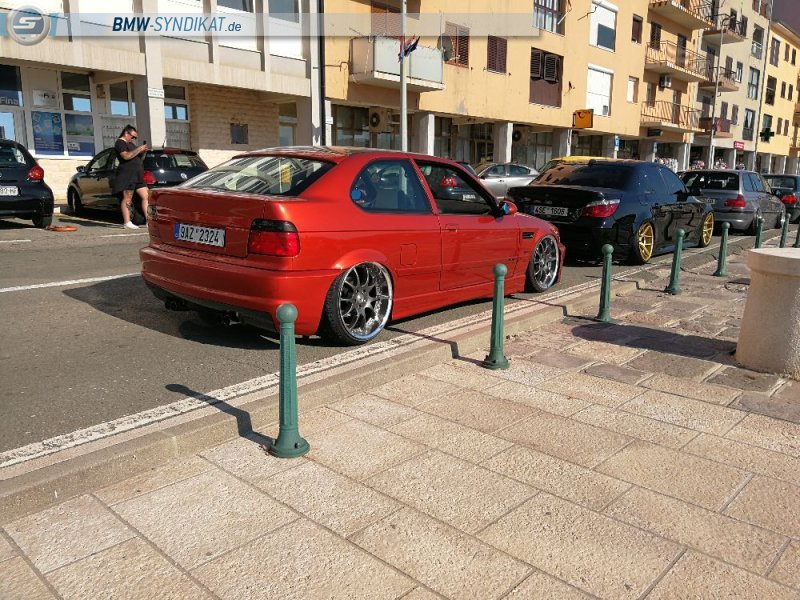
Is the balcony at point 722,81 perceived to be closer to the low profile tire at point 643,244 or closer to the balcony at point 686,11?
the balcony at point 686,11

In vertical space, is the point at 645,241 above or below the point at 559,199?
below

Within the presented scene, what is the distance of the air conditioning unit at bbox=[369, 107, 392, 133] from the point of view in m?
25.1

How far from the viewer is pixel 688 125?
42969 mm

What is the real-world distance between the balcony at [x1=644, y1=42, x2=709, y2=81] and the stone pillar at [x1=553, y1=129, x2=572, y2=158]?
885 cm

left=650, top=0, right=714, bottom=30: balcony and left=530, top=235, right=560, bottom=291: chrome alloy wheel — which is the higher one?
left=650, top=0, right=714, bottom=30: balcony

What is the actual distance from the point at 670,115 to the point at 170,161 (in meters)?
36.7

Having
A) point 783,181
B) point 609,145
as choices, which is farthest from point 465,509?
point 609,145

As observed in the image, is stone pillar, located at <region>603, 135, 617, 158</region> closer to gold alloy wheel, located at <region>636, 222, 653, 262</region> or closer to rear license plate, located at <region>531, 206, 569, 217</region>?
gold alloy wheel, located at <region>636, 222, 653, 262</region>

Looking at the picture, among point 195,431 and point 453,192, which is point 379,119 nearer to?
point 453,192

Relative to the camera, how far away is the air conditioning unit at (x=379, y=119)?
82.5 ft

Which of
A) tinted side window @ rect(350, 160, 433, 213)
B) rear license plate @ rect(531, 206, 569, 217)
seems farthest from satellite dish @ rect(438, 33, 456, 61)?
tinted side window @ rect(350, 160, 433, 213)

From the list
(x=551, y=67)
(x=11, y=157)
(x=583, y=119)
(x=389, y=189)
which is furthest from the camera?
(x=583, y=119)

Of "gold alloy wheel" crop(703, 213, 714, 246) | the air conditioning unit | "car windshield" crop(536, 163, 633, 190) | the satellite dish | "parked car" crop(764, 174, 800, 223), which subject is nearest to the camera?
"car windshield" crop(536, 163, 633, 190)

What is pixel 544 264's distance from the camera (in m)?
7.44
